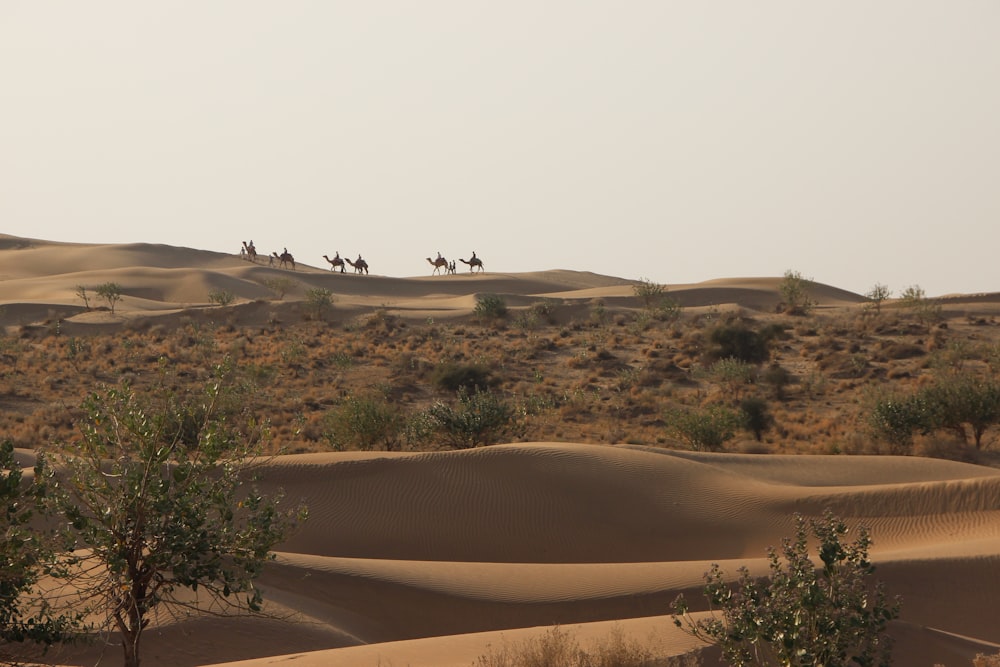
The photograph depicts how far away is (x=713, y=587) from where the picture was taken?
8.75 meters

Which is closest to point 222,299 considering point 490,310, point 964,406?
point 490,310

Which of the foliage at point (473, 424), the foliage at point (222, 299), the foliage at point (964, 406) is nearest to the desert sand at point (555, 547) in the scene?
the foliage at point (964, 406)

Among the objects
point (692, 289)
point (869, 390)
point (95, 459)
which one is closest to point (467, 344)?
point (869, 390)

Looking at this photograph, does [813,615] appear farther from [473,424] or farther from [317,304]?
[317,304]

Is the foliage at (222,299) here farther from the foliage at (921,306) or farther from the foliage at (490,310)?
the foliage at (921,306)

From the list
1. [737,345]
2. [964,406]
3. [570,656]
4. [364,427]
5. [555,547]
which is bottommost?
[555,547]

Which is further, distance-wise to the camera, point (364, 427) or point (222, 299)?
point (222, 299)

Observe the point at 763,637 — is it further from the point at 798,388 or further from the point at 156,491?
the point at 798,388

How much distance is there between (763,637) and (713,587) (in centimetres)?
102

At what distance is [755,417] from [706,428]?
136 inches

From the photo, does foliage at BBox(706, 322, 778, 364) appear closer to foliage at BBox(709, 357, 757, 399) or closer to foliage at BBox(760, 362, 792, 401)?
foliage at BBox(760, 362, 792, 401)

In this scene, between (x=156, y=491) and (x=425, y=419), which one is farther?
(x=425, y=419)

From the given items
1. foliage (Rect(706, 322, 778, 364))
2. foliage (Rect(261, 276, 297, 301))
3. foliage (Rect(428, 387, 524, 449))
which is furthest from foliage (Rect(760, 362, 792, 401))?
foliage (Rect(261, 276, 297, 301))

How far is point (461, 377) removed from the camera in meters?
37.7
